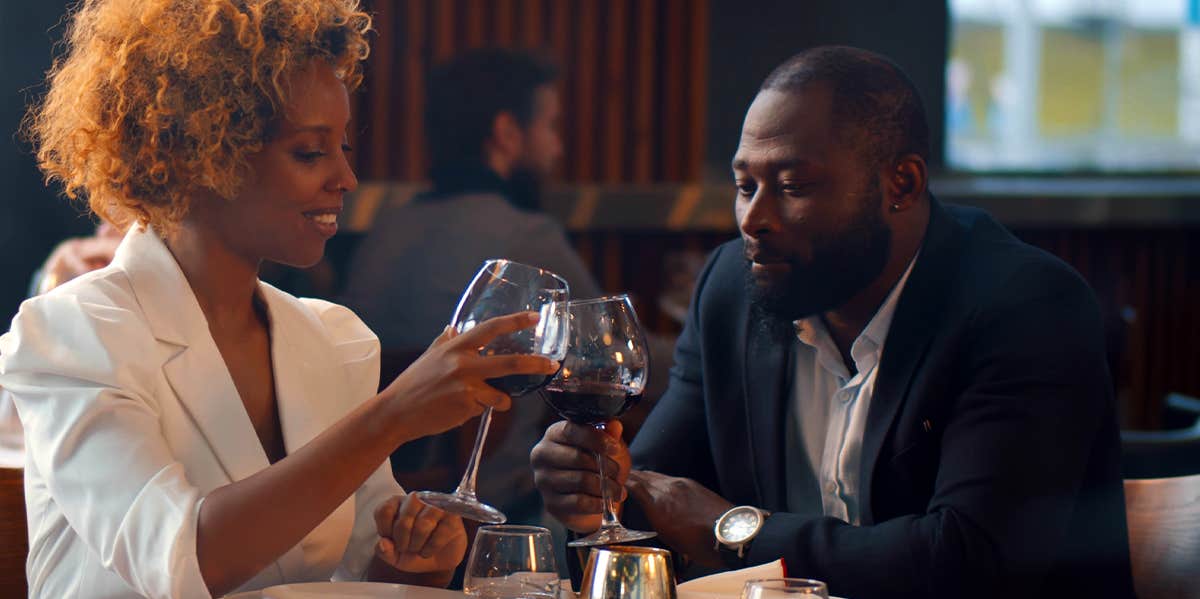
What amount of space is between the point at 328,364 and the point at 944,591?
33.0 inches

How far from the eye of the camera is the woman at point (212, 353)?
1.34 metres

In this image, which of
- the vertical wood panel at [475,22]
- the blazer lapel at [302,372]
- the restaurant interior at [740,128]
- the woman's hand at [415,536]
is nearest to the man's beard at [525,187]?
the restaurant interior at [740,128]

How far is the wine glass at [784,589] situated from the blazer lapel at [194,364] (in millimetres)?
688

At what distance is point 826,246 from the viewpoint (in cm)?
196

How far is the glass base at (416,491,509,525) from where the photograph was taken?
1.37 meters

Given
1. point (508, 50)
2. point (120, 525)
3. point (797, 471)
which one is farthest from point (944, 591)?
point (508, 50)

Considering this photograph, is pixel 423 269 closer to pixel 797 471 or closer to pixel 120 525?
pixel 797 471

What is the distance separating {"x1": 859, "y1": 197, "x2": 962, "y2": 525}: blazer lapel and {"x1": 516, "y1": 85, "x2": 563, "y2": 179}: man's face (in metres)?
2.25

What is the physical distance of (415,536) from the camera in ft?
5.06

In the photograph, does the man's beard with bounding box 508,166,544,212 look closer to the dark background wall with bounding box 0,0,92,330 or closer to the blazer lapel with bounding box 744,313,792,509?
the dark background wall with bounding box 0,0,92,330

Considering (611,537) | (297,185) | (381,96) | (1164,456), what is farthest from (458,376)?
(381,96)

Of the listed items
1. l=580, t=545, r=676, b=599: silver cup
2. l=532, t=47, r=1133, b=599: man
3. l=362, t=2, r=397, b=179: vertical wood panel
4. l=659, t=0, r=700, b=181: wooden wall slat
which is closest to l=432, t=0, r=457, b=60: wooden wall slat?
l=362, t=2, r=397, b=179: vertical wood panel

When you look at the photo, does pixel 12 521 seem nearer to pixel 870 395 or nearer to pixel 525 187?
pixel 870 395

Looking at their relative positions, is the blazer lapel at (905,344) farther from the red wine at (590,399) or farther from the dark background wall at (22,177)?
the dark background wall at (22,177)
